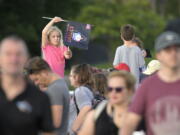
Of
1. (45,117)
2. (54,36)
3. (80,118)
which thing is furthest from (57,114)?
(54,36)

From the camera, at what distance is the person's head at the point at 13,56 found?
5.89 metres

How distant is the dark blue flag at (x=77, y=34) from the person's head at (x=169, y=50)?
6.26m

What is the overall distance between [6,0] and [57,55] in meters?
42.1

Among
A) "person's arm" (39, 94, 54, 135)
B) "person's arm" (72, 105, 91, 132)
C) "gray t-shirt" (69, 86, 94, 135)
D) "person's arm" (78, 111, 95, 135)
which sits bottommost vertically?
"person's arm" (72, 105, 91, 132)

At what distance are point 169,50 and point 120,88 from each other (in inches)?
26.9

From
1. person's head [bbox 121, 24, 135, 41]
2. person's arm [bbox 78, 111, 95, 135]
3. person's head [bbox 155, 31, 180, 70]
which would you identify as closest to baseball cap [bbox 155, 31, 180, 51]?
person's head [bbox 155, 31, 180, 70]

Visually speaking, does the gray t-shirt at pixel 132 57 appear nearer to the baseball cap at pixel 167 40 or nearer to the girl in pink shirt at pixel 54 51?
the girl in pink shirt at pixel 54 51

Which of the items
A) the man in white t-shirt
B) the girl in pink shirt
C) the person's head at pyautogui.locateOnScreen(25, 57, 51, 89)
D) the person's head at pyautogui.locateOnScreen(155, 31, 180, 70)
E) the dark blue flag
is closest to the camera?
the person's head at pyautogui.locateOnScreen(155, 31, 180, 70)

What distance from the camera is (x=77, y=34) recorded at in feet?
41.2

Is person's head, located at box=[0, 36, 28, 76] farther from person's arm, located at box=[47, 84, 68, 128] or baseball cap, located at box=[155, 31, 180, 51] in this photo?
person's arm, located at box=[47, 84, 68, 128]

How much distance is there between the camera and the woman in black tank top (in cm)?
657

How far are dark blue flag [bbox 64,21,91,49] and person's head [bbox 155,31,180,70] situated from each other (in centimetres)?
626

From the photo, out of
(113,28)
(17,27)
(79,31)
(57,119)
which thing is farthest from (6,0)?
(57,119)

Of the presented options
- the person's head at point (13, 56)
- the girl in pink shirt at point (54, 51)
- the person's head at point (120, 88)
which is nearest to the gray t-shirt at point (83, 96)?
Answer: the girl in pink shirt at point (54, 51)
